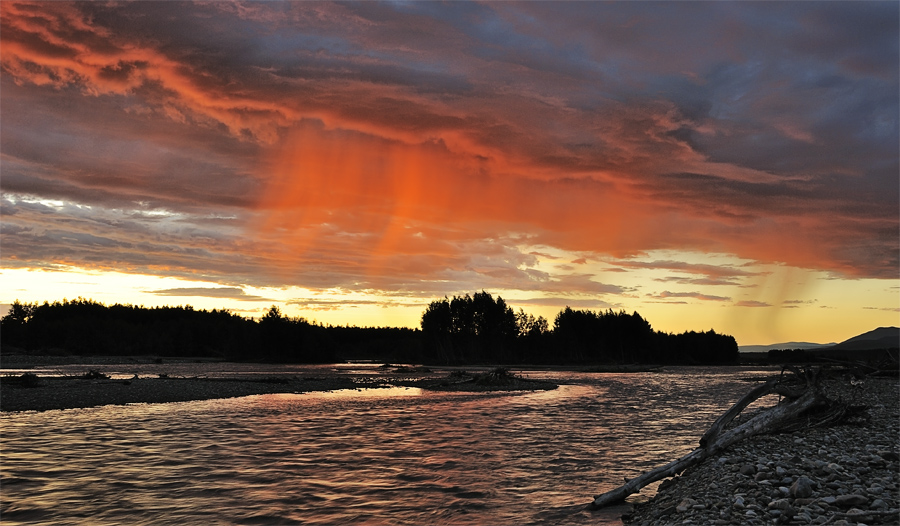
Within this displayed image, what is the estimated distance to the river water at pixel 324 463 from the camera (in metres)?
13.0

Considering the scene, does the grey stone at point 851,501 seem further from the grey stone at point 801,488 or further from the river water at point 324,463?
the river water at point 324,463

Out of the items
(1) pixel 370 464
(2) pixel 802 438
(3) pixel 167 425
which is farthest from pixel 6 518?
(2) pixel 802 438

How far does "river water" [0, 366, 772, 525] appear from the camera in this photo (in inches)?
510

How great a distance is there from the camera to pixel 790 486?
10.9 metres

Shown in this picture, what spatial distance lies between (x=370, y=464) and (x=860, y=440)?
1428 cm

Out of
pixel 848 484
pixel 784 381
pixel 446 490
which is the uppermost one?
pixel 784 381

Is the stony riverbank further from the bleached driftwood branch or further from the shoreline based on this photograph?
the shoreline

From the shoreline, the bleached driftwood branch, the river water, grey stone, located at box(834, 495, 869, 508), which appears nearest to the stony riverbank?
grey stone, located at box(834, 495, 869, 508)

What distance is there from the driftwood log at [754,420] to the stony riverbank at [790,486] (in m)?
0.29

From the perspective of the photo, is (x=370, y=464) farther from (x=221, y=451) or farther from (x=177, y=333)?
(x=177, y=333)

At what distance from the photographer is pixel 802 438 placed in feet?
52.9

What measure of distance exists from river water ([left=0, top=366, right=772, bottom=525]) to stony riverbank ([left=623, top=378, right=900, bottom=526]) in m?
2.04

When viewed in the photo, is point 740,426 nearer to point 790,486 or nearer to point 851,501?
point 790,486

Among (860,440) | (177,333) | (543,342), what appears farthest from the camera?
(177,333)
